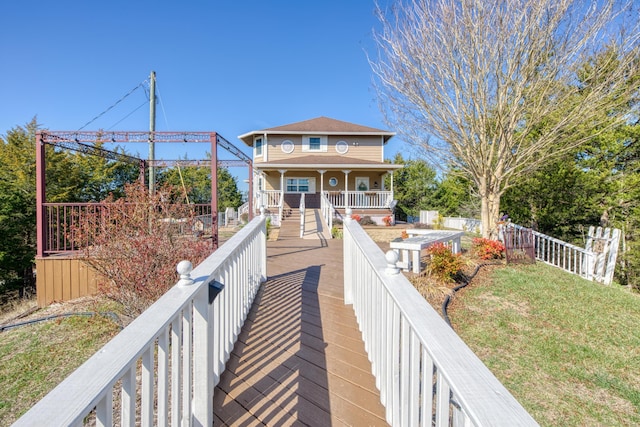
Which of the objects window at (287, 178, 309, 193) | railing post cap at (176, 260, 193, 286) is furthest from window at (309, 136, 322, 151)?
railing post cap at (176, 260, 193, 286)

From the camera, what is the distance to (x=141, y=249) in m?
4.42

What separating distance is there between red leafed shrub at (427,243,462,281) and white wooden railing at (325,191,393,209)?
40.9 feet

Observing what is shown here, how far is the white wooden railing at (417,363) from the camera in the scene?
892mm

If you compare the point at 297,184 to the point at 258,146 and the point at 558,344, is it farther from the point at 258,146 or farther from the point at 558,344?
the point at 558,344

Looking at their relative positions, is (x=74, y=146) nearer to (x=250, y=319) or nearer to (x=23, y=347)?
(x=23, y=347)

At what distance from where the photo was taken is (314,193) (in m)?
20.6

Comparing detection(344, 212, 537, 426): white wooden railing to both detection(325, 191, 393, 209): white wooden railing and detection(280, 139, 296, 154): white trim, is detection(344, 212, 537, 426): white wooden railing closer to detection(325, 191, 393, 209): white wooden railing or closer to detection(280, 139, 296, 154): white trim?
detection(325, 191, 393, 209): white wooden railing

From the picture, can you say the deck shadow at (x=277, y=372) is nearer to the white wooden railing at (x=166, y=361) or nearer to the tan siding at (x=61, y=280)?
the white wooden railing at (x=166, y=361)

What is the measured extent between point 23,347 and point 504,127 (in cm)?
1016

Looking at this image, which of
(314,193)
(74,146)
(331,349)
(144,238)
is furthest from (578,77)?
(314,193)

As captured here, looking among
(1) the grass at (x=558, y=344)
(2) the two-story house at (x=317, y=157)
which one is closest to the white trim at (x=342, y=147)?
(2) the two-story house at (x=317, y=157)

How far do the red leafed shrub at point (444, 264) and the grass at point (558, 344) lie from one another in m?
0.44

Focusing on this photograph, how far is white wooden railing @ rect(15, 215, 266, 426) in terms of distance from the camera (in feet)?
2.82

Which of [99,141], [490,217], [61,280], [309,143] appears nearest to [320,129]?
[309,143]
